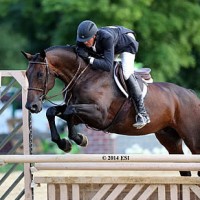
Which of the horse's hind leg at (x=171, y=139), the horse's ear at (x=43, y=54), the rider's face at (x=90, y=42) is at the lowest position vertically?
the horse's hind leg at (x=171, y=139)

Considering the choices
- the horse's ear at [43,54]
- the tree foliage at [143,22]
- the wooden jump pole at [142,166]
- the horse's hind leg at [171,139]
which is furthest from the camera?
the tree foliage at [143,22]

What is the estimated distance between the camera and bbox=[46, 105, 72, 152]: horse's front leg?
775cm

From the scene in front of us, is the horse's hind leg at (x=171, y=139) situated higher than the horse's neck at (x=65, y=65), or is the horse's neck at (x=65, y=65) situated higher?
the horse's neck at (x=65, y=65)

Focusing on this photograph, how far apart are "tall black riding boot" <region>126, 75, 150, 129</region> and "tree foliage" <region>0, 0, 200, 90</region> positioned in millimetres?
12282

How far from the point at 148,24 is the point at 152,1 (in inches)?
32.7

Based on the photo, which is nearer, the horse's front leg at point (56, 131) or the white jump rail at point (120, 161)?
the white jump rail at point (120, 161)

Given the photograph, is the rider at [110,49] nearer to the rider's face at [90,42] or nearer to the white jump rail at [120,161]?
the rider's face at [90,42]

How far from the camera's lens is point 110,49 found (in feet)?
25.6

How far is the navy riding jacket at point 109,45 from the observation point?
7805 millimetres

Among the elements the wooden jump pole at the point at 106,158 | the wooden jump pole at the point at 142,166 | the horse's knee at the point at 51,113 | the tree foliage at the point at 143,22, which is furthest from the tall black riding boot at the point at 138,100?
the tree foliage at the point at 143,22

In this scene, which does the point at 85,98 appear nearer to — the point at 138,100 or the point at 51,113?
the point at 51,113

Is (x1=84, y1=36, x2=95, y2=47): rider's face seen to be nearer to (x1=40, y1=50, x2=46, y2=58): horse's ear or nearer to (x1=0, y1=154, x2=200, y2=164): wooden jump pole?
(x1=40, y1=50, x2=46, y2=58): horse's ear

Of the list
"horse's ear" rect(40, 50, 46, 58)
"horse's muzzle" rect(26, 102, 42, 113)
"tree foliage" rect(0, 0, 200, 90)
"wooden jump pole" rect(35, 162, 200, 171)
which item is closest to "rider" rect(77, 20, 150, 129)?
"horse's ear" rect(40, 50, 46, 58)

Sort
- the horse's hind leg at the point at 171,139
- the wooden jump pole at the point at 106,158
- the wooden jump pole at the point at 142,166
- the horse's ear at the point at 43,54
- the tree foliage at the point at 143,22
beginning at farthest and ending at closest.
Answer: the tree foliage at the point at 143,22 < the horse's hind leg at the point at 171,139 < the horse's ear at the point at 43,54 < the wooden jump pole at the point at 142,166 < the wooden jump pole at the point at 106,158
